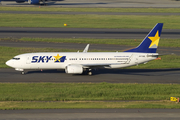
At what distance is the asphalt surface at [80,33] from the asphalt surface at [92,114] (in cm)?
5488

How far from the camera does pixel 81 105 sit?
102 ft

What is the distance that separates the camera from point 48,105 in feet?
101

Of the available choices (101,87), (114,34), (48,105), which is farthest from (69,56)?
(114,34)

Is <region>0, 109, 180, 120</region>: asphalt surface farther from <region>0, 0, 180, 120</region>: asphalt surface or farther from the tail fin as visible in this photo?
the tail fin

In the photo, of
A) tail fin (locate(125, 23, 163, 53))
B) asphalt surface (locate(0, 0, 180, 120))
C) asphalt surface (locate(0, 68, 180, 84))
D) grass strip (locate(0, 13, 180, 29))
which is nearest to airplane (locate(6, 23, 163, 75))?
tail fin (locate(125, 23, 163, 53))

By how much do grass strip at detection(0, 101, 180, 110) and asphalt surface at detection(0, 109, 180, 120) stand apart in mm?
1180

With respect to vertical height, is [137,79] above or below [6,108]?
above

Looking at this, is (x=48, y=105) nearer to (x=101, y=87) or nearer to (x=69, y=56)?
(x=101, y=87)

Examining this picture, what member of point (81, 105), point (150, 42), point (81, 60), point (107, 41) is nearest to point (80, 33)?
point (107, 41)

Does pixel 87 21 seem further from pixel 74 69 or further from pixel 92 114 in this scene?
pixel 92 114

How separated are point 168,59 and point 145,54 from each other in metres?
14.4

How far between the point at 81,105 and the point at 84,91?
20.0 ft

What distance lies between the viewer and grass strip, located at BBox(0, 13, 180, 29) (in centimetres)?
10131

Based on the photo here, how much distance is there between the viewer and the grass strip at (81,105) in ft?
98.9
